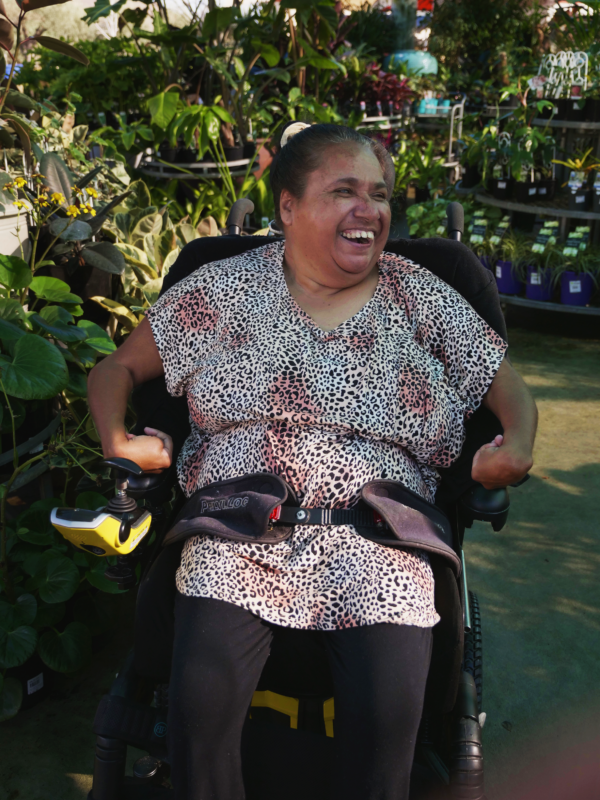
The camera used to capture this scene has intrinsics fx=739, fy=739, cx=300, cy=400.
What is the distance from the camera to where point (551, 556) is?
2.81 meters

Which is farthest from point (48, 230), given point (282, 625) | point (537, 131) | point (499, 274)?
point (537, 131)

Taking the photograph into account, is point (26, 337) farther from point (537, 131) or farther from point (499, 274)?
point (537, 131)

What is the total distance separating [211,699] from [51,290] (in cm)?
131

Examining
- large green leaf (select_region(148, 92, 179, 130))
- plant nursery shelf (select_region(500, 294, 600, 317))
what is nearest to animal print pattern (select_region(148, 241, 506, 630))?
plant nursery shelf (select_region(500, 294, 600, 317))

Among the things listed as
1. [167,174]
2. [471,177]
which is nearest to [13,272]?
[167,174]

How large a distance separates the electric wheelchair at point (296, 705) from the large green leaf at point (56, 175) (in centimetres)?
139

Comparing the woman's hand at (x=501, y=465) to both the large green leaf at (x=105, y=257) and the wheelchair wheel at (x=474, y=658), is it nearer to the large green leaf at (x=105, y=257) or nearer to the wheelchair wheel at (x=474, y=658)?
the wheelchair wheel at (x=474, y=658)

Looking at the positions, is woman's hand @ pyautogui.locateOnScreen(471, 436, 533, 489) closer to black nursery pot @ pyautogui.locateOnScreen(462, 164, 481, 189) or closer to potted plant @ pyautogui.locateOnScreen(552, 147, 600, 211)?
potted plant @ pyautogui.locateOnScreen(552, 147, 600, 211)

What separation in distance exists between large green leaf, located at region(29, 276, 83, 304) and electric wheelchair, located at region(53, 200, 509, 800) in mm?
687

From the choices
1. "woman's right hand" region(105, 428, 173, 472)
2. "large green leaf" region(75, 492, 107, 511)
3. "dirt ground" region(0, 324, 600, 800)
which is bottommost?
"dirt ground" region(0, 324, 600, 800)

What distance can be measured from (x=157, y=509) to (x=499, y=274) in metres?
3.98

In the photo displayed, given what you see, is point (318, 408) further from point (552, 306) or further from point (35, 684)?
point (552, 306)

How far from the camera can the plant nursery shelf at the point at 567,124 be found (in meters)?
4.93

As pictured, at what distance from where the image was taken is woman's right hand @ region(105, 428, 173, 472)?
5.61 feet
